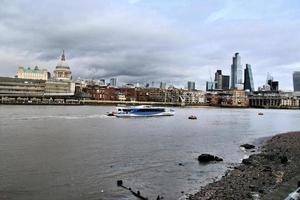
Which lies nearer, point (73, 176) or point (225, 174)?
point (73, 176)

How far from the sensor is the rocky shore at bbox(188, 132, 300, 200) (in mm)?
19031

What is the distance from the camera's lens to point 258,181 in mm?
23062

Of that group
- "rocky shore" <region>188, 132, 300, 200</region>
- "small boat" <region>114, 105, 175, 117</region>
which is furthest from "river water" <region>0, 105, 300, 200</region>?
"small boat" <region>114, 105, 175, 117</region>

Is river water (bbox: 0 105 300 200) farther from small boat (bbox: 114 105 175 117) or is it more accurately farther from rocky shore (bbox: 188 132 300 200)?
small boat (bbox: 114 105 175 117)

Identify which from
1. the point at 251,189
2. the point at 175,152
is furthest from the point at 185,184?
the point at 175,152

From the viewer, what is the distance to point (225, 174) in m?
27.1

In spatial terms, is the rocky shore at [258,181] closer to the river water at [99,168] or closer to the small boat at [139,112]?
the river water at [99,168]

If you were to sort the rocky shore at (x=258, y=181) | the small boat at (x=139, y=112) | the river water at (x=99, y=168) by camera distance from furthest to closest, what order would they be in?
1. the small boat at (x=139, y=112)
2. the river water at (x=99, y=168)
3. the rocky shore at (x=258, y=181)

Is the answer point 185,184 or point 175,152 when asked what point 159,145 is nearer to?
Result: point 175,152

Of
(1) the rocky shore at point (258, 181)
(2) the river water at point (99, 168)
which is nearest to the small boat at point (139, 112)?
(2) the river water at point (99, 168)

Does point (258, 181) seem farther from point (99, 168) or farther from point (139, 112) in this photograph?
point (139, 112)

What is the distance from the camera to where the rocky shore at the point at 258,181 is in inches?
749

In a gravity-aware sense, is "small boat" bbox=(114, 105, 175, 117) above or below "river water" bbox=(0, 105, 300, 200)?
above

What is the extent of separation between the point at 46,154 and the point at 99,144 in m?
9.13
